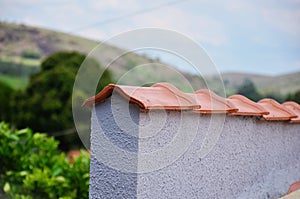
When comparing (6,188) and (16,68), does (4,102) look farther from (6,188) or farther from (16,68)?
(6,188)

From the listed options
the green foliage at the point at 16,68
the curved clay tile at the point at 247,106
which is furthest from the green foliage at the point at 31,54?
the curved clay tile at the point at 247,106

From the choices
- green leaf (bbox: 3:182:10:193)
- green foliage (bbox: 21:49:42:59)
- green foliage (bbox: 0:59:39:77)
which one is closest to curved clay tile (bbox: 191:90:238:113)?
green leaf (bbox: 3:182:10:193)

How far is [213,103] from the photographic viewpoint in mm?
2119

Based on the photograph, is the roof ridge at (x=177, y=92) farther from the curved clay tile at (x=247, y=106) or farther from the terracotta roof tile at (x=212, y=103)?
the curved clay tile at (x=247, y=106)

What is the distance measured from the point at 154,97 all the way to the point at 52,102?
1080 cm

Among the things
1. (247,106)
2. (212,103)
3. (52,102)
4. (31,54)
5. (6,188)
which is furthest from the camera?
(31,54)

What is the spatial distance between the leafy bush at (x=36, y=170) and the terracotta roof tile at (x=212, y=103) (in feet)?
5.54

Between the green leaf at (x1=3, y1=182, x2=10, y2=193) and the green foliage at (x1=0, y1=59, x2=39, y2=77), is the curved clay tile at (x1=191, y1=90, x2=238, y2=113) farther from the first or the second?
the green foliage at (x1=0, y1=59, x2=39, y2=77)

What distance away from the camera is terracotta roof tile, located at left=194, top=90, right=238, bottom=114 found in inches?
79.1

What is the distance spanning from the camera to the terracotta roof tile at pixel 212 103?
201 centimetres

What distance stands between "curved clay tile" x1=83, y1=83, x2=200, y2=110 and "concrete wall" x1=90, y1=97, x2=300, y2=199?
39 millimetres

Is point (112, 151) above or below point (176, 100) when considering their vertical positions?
below

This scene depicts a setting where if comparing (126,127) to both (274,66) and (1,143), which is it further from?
(274,66)

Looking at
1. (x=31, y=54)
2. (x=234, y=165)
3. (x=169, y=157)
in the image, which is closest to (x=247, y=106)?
(x=234, y=165)
